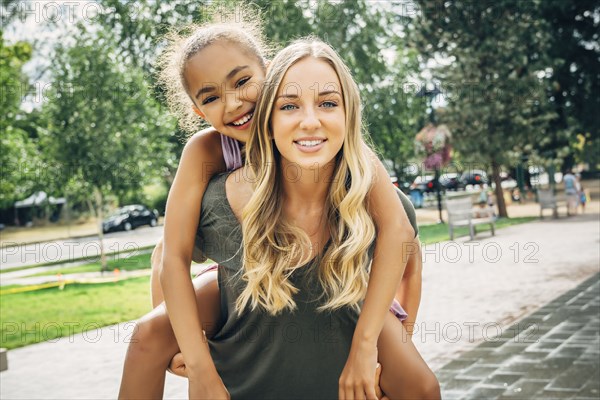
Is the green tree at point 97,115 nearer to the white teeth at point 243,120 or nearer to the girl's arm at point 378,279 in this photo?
the white teeth at point 243,120

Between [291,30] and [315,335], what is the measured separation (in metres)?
15.2

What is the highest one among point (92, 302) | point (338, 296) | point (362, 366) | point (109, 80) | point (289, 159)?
point (109, 80)

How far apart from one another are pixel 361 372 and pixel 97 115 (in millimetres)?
18446

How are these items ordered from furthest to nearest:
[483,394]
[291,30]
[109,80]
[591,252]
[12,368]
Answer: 1. [109,80]
2. [291,30]
3. [591,252]
4. [12,368]
5. [483,394]

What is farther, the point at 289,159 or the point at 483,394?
the point at 483,394

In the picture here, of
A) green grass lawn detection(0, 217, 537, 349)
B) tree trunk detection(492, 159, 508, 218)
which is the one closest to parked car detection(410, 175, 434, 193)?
tree trunk detection(492, 159, 508, 218)

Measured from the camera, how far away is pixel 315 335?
225cm

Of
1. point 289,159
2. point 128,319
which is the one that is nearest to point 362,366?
point 289,159

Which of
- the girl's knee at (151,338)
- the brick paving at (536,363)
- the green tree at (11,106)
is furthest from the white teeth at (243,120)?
the green tree at (11,106)

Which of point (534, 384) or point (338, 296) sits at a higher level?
point (338, 296)

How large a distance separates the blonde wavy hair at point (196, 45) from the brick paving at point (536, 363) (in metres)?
3.49

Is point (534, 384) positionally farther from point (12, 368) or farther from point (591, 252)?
point (591, 252)

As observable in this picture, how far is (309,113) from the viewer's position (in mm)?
2121

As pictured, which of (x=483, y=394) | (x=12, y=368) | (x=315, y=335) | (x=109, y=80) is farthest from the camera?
(x=109, y=80)
